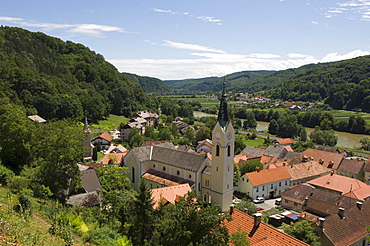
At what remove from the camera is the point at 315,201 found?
32.7 m

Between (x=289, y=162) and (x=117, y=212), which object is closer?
(x=117, y=212)

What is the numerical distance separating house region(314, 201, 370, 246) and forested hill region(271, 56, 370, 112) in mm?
129236

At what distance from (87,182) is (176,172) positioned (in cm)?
1363

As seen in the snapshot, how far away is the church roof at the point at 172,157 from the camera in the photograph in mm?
38153

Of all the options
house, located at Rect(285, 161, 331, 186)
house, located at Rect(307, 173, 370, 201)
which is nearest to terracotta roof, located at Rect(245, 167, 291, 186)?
house, located at Rect(285, 161, 331, 186)

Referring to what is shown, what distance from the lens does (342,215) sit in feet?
84.1

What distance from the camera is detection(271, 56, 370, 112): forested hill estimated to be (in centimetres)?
14150

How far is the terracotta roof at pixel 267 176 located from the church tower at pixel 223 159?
714 centimetres

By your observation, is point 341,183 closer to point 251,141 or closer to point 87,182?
point 87,182

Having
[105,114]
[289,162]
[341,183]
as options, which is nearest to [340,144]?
[289,162]

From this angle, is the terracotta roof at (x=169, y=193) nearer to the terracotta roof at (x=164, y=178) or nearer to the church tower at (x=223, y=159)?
the terracotta roof at (x=164, y=178)

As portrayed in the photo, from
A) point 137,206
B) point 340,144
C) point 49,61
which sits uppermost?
point 49,61

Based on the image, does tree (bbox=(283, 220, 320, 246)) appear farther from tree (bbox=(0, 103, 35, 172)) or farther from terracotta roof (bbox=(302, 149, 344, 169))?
terracotta roof (bbox=(302, 149, 344, 169))

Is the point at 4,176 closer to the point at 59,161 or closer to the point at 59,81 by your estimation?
the point at 59,161
